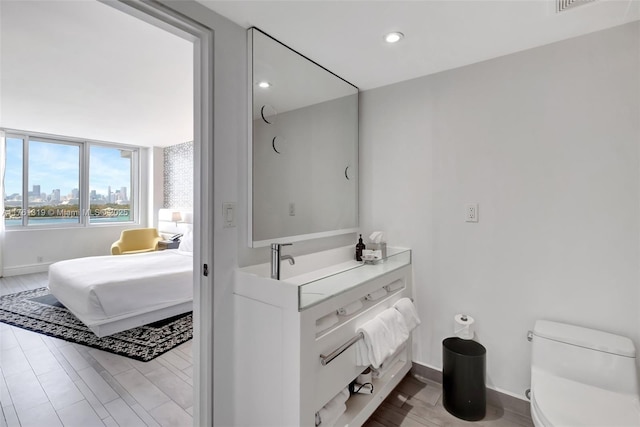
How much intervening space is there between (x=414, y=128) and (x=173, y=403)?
8.31 feet

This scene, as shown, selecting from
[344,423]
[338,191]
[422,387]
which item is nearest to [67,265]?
[338,191]

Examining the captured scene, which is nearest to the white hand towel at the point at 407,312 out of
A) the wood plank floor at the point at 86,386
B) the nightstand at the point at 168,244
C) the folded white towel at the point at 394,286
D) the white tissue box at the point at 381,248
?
the folded white towel at the point at 394,286

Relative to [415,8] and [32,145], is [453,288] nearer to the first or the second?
[415,8]

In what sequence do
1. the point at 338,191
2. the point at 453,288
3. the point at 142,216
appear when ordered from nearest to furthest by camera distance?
the point at 453,288 < the point at 338,191 < the point at 142,216

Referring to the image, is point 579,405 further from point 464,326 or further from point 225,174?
point 225,174

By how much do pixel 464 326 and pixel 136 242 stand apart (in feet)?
18.1

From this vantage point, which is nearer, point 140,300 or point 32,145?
point 140,300

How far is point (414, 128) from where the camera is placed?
228cm

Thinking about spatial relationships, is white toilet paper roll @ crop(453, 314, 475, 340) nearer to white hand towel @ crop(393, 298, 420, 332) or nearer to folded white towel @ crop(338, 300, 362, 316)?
white hand towel @ crop(393, 298, 420, 332)

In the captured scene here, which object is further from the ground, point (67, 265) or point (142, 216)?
point (142, 216)

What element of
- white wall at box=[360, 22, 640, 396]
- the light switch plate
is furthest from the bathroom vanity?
white wall at box=[360, 22, 640, 396]

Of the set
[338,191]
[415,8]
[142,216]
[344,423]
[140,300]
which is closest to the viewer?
→ [415,8]

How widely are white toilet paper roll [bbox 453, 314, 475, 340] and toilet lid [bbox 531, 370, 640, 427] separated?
46 centimetres

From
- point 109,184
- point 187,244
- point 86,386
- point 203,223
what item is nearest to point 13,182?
point 109,184
